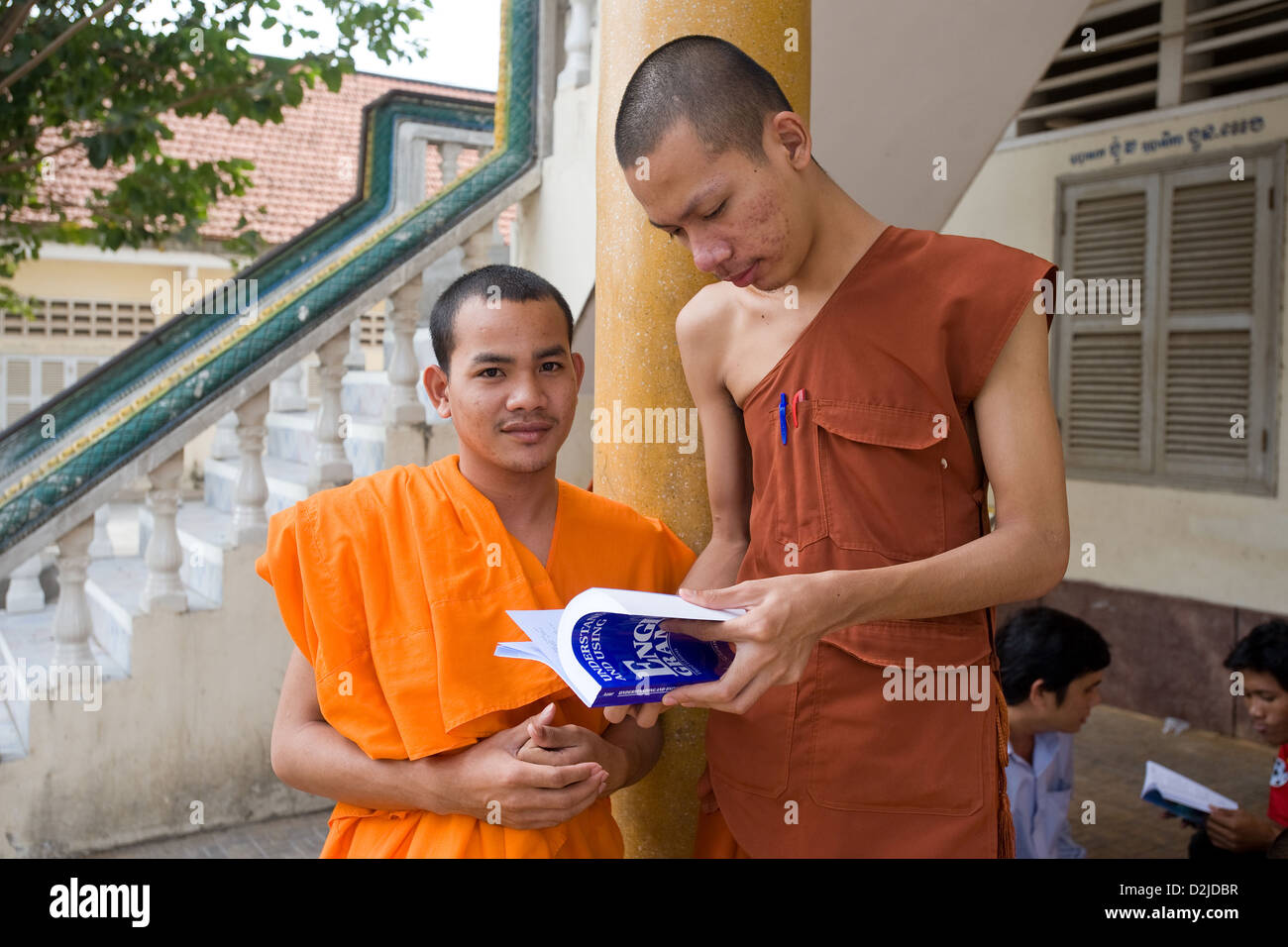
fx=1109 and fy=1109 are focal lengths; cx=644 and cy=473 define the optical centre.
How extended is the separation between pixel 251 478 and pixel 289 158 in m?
12.0

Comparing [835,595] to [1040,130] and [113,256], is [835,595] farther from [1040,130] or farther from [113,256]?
[113,256]

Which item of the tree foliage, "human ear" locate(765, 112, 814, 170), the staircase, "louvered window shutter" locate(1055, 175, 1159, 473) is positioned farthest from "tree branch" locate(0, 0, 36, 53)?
"louvered window shutter" locate(1055, 175, 1159, 473)

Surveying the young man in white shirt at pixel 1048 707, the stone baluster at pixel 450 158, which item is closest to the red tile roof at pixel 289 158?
the stone baluster at pixel 450 158

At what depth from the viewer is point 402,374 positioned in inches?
193

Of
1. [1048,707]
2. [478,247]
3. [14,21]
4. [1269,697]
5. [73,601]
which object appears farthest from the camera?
[478,247]

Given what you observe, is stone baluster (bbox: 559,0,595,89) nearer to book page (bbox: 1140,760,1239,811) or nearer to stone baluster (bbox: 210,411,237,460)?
stone baluster (bbox: 210,411,237,460)

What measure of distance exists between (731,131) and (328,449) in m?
3.51

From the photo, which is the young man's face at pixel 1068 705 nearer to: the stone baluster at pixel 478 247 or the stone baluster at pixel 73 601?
the stone baluster at pixel 478 247

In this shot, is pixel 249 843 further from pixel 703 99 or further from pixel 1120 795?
pixel 703 99

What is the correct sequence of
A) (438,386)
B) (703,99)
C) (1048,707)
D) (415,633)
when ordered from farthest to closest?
(1048,707), (438,386), (415,633), (703,99)

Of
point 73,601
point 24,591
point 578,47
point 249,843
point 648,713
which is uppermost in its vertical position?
point 578,47

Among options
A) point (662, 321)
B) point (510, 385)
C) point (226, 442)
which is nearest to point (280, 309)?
point (226, 442)

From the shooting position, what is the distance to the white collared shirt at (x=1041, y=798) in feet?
10.2

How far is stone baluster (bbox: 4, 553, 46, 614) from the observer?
579 cm
